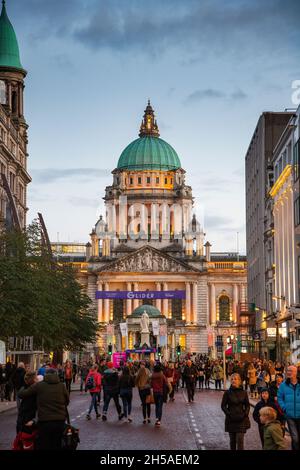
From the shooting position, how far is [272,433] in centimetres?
1781

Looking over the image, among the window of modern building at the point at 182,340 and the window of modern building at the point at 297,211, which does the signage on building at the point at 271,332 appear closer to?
the window of modern building at the point at 297,211

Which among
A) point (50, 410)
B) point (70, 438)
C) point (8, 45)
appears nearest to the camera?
point (70, 438)

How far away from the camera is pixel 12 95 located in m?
103

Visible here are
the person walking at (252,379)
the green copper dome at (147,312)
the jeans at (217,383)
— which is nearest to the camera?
the person walking at (252,379)

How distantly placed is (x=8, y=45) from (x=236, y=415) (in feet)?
259

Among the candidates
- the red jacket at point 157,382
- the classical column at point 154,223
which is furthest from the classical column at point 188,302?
the red jacket at point 157,382

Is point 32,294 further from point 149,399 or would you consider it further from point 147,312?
point 147,312

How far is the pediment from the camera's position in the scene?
172 m

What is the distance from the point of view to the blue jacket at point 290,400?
22922 millimetres

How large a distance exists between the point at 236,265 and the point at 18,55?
8495 centimetres

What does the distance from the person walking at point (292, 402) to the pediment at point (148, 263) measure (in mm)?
148703

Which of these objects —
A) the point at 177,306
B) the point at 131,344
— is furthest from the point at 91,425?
Result: the point at 177,306

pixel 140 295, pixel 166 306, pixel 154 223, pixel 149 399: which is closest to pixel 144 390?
pixel 149 399
